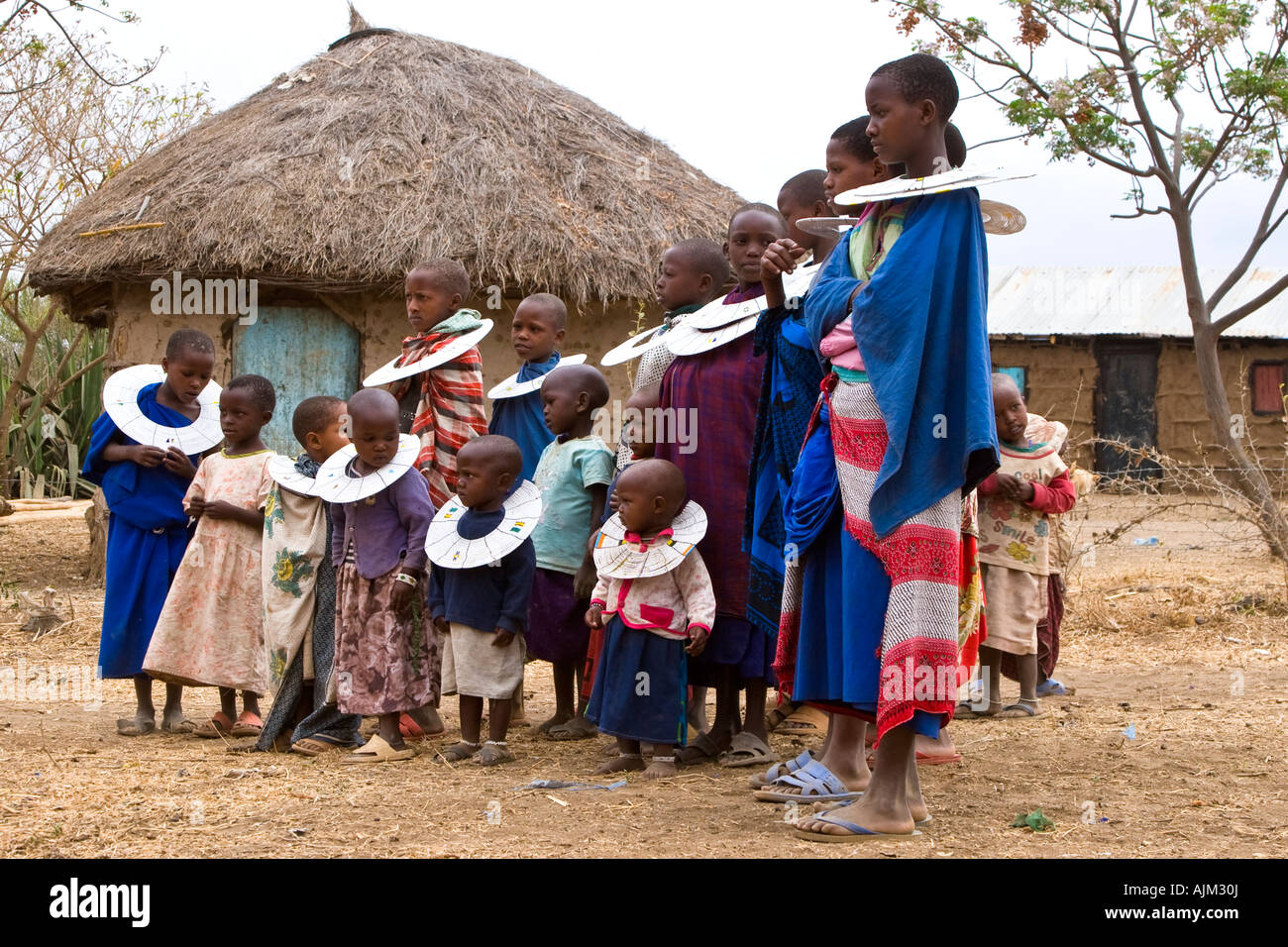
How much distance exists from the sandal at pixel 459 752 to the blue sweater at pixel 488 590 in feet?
1.37

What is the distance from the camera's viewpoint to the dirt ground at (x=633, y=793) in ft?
9.91

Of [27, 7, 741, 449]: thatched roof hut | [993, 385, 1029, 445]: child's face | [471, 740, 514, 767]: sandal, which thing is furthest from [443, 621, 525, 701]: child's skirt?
[27, 7, 741, 449]: thatched roof hut

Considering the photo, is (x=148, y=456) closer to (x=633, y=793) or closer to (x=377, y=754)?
(x=377, y=754)


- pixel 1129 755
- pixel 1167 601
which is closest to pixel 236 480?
pixel 1129 755

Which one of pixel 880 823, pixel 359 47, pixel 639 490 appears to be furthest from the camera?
pixel 359 47

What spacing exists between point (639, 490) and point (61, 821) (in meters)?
1.89

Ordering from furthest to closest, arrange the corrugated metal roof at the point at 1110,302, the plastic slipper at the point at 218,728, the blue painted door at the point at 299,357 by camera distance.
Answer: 1. the corrugated metal roof at the point at 1110,302
2. the blue painted door at the point at 299,357
3. the plastic slipper at the point at 218,728

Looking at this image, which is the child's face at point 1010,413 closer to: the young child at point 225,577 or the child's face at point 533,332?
the child's face at point 533,332

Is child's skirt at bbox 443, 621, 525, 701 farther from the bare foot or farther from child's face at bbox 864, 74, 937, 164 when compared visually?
child's face at bbox 864, 74, 937, 164

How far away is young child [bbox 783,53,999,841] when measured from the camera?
296 cm

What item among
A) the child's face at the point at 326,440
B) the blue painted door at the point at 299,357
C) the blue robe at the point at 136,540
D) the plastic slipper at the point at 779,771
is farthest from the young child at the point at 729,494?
the blue painted door at the point at 299,357

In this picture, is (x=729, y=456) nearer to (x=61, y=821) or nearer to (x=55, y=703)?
(x=61, y=821)

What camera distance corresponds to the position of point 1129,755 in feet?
13.4

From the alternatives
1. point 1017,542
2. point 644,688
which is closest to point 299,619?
point 644,688
